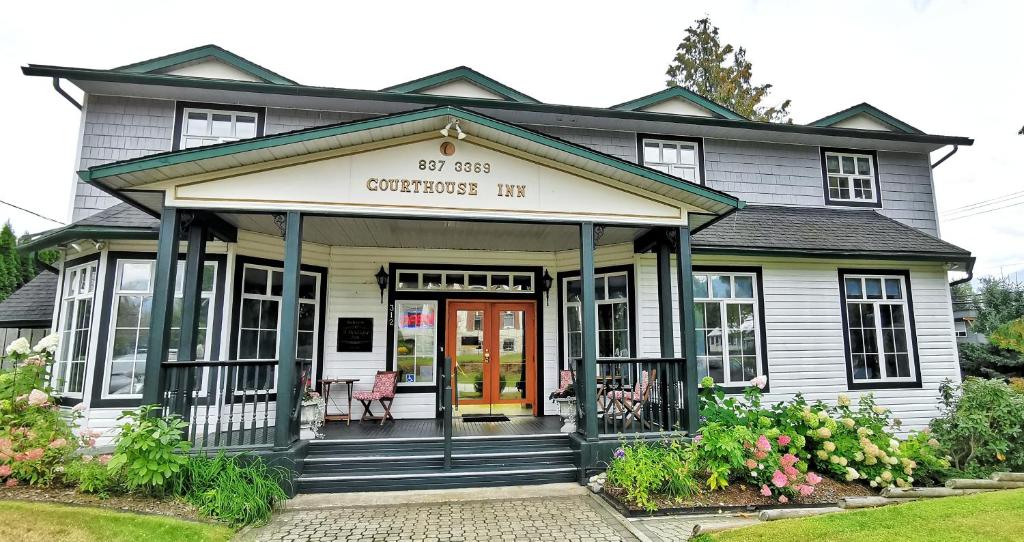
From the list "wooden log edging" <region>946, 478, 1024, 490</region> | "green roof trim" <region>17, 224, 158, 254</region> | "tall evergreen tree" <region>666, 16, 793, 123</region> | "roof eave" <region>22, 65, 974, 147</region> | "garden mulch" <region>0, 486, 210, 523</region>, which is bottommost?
"wooden log edging" <region>946, 478, 1024, 490</region>

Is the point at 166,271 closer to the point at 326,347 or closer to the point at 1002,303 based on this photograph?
the point at 326,347

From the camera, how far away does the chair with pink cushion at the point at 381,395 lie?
7148mm

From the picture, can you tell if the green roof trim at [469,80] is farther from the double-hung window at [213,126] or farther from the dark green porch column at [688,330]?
the dark green porch column at [688,330]

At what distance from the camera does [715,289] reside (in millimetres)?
7887

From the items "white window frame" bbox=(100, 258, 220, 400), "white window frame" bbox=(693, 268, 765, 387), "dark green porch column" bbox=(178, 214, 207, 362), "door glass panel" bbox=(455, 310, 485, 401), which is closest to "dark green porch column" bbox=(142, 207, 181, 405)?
"dark green porch column" bbox=(178, 214, 207, 362)

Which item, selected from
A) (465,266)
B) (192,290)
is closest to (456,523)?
(192,290)

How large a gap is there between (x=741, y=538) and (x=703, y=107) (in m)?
7.84

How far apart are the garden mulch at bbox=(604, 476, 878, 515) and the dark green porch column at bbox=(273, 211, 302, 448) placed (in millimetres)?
3281

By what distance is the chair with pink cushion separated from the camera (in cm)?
715

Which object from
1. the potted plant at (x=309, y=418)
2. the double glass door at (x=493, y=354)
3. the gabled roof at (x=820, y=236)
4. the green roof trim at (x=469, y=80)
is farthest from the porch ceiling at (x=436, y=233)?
the green roof trim at (x=469, y=80)

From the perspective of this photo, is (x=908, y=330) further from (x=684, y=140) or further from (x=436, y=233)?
(x=436, y=233)

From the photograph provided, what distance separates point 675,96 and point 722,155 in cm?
138

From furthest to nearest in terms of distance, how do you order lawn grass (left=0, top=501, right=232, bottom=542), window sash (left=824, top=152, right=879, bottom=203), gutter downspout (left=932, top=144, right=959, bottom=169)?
gutter downspout (left=932, top=144, right=959, bottom=169) → window sash (left=824, top=152, right=879, bottom=203) → lawn grass (left=0, top=501, right=232, bottom=542)

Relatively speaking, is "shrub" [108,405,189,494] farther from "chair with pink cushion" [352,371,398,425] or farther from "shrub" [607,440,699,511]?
"shrub" [607,440,699,511]
